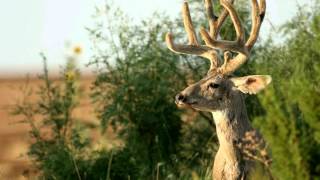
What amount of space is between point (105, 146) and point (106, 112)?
0.48 meters

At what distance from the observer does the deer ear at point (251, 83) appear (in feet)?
33.7

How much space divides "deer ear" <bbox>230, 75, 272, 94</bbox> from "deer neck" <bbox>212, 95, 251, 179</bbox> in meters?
0.14

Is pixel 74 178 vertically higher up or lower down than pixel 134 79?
lower down

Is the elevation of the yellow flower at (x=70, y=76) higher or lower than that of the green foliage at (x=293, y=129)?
lower

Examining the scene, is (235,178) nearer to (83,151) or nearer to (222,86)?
(222,86)

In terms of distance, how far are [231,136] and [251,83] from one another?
0.54 m

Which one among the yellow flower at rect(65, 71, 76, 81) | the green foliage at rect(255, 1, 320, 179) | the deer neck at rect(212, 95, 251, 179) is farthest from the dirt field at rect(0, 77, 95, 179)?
the green foliage at rect(255, 1, 320, 179)

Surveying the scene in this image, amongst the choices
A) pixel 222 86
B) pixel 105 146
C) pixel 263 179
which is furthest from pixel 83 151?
pixel 263 179

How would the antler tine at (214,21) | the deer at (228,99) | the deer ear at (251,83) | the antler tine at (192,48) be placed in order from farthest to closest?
the antler tine at (214,21), the antler tine at (192,48), the deer at (228,99), the deer ear at (251,83)

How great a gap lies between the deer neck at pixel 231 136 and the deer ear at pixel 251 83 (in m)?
0.14

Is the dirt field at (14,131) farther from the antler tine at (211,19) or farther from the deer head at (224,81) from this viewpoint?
the deer head at (224,81)

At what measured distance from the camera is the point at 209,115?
50.9 feet

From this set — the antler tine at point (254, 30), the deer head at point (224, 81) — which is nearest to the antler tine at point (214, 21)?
the deer head at point (224, 81)

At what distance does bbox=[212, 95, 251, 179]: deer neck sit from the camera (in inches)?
413
